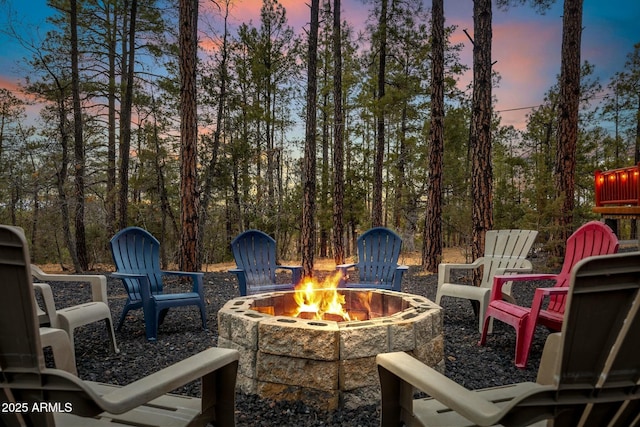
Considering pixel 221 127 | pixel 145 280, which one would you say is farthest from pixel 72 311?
pixel 221 127

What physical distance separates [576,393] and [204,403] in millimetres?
1184

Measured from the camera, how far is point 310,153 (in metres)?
7.53

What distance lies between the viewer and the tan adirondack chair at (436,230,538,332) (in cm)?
377

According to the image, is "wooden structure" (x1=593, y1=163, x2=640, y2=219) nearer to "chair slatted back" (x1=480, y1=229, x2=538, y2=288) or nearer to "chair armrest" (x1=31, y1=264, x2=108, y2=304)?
"chair slatted back" (x1=480, y1=229, x2=538, y2=288)

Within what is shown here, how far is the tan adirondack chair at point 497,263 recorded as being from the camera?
377cm

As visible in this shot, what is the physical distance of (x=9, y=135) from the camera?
11266 millimetres

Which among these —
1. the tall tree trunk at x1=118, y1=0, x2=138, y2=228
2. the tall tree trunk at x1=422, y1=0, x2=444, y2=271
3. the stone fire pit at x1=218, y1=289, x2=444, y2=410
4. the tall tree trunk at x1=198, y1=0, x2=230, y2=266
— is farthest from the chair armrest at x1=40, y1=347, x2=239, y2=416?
the tall tree trunk at x1=198, y1=0, x2=230, y2=266

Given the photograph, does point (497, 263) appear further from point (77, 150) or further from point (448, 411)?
point (77, 150)

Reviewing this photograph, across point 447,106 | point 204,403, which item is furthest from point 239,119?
point 204,403

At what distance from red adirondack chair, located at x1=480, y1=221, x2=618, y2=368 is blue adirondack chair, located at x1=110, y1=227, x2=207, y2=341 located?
9.06 feet

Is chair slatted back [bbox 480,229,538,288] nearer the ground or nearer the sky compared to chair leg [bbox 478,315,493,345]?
nearer the sky

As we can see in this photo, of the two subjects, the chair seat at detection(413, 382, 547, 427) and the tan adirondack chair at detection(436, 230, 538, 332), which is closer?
the chair seat at detection(413, 382, 547, 427)

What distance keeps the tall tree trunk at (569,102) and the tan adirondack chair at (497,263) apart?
4.21 metres

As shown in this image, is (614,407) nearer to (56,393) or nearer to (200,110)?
(56,393)
